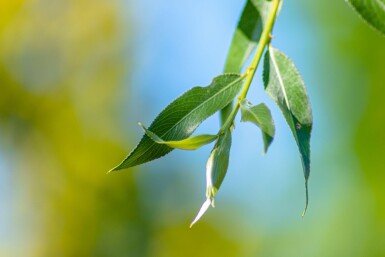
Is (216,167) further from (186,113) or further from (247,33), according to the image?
(247,33)

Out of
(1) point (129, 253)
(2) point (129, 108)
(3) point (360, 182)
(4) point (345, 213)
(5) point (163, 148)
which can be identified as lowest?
(1) point (129, 253)

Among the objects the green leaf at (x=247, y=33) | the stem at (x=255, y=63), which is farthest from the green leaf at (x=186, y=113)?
the green leaf at (x=247, y=33)

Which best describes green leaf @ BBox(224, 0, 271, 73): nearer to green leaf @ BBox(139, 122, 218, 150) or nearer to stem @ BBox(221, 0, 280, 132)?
stem @ BBox(221, 0, 280, 132)

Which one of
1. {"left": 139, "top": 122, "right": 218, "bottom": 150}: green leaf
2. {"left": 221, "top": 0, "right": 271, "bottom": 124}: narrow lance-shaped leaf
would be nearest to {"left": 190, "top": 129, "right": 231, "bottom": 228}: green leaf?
{"left": 139, "top": 122, "right": 218, "bottom": 150}: green leaf

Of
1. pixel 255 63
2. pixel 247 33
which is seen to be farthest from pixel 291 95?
pixel 247 33

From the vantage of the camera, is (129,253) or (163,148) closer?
(163,148)

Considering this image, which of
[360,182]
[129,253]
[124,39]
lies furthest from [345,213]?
[124,39]

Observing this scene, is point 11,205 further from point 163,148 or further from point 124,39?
point 163,148

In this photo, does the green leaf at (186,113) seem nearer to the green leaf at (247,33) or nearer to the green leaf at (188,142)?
the green leaf at (188,142)
